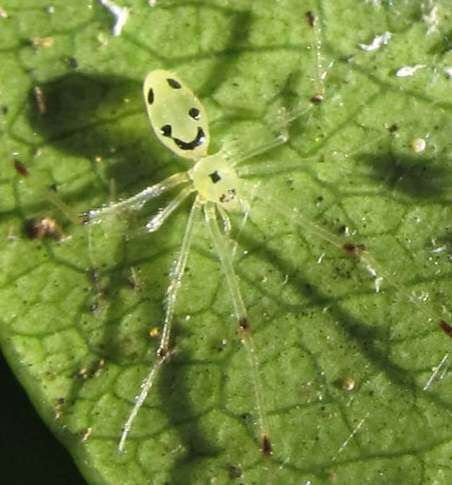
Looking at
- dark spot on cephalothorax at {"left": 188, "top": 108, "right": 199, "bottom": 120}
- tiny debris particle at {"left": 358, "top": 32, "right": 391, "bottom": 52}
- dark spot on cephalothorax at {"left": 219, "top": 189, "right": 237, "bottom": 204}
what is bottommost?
dark spot on cephalothorax at {"left": 219, "top": 189, "right": 237, "bottom": 204}

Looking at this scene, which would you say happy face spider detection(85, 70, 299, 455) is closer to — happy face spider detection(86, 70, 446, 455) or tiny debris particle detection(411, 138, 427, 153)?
happy face spider detection(86, 70, 446, 455)

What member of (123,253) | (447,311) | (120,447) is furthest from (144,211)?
(447,311)

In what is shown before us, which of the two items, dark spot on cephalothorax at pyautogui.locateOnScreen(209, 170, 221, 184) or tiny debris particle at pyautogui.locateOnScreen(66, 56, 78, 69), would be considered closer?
tiny debris particle at pyautogui.locateOnScreen(66, 56, 78, 69)

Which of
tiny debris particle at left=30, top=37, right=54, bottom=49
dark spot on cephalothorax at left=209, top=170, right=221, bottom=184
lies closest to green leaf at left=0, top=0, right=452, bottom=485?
tiny debris particle at left=30, top=37, right=54, bottom=49

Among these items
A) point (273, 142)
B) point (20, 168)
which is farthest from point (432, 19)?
point (20, 168)

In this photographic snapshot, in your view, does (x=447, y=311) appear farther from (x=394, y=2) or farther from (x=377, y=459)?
(x=394, y=2)

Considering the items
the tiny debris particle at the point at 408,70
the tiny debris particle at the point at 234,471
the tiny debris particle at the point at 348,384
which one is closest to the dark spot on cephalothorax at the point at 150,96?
the tiny debris particle at the point at 408,70
